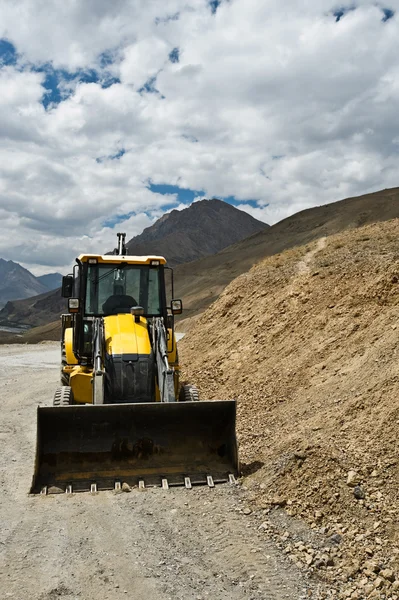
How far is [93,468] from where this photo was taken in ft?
20.6

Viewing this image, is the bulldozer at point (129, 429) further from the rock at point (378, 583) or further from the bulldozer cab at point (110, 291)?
the rock at point (378, 583)

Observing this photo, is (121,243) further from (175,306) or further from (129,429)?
(129,429)

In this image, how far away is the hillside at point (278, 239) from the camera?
5809 centimetres

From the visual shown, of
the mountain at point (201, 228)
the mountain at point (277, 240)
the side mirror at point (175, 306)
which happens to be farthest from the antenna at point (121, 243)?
the mountain at point (201, 228)

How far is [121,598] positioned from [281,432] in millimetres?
4125

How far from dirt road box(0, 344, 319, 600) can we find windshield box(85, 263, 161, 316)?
3085mm

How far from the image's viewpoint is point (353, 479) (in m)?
5.46

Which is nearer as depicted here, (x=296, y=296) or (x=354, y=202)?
(x=296, y=296)

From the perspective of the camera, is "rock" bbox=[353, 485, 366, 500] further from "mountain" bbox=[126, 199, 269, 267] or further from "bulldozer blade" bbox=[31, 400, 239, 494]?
"mountain" bbox=[126, 199, 269, 267]

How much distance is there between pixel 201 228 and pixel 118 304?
148316 millimetres

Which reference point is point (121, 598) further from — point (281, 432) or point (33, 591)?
point (281, 432)

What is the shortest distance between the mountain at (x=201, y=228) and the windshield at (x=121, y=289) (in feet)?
389

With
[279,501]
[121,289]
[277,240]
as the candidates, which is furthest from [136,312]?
[277,240]

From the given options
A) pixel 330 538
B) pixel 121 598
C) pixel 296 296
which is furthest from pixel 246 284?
pixel 121 598
